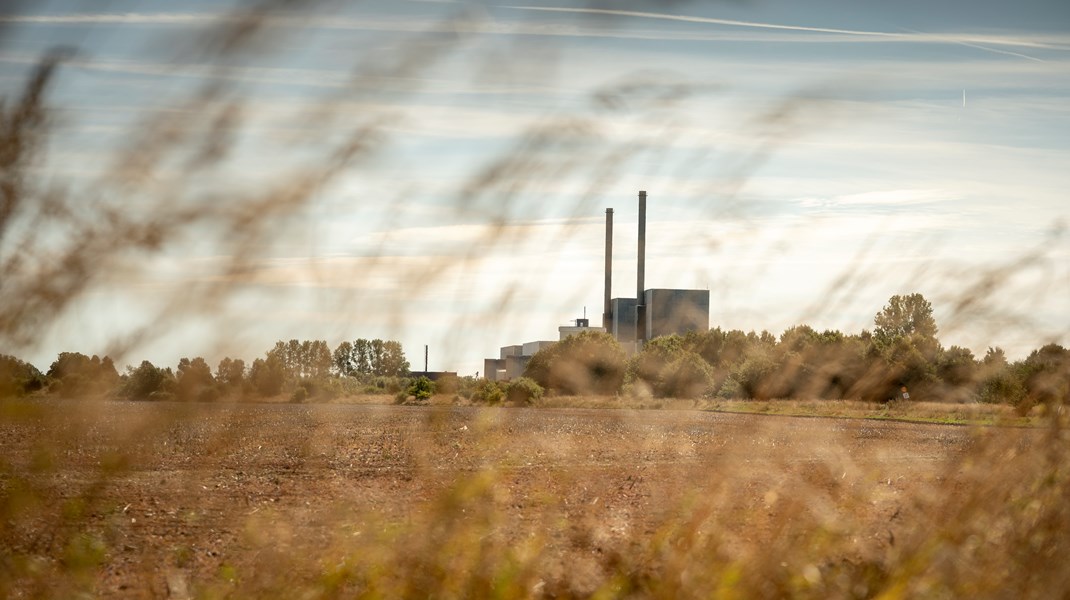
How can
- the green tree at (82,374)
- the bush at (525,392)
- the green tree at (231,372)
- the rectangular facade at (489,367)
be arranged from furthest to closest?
the bush at (525,392) < the rectangular facade at (489,367) < the green tree at (231,372) < the green tree at (82,374)

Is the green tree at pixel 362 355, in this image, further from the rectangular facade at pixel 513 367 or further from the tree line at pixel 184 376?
the rectangular facade at pixel 513 367

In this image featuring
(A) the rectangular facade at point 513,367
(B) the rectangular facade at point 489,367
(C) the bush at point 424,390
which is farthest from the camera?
(A) the rectangular facade at point 513,367

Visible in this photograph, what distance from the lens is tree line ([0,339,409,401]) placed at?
2.71 m

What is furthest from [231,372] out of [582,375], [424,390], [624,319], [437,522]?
[624,319]

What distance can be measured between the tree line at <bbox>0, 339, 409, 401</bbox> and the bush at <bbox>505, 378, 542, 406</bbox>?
1311 inches

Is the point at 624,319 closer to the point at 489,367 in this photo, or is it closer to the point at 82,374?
the point at 489,367

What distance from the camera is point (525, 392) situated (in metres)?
38.2

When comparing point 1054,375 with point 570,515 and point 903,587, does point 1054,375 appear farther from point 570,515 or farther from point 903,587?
point 570,515

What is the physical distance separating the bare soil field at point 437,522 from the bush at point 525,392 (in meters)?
31.4

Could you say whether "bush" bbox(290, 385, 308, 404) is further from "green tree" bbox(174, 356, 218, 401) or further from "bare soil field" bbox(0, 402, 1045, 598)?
"green tree" bbox(174, 356, 218, 401)

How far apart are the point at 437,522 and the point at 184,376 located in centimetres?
107

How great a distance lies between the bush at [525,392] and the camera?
37.4m

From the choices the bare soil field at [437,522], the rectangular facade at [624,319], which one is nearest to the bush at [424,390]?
the bare soil field at [437,522]

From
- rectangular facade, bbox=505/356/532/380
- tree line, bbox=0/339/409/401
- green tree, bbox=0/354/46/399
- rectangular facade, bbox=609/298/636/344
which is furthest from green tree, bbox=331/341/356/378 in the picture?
rectangular facade, bbox=609/298/636/344
